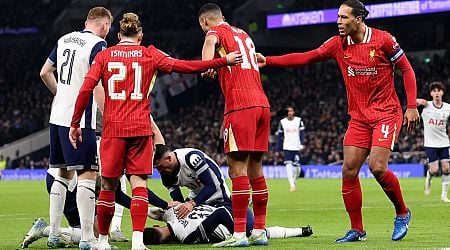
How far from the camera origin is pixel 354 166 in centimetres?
1027

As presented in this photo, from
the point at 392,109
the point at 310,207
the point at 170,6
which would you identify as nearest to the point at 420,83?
the point at 170,6

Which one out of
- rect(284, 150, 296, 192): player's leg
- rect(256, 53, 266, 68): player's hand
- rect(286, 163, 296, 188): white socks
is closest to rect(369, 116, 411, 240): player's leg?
rect(256, 53, 266, 68): player's hand

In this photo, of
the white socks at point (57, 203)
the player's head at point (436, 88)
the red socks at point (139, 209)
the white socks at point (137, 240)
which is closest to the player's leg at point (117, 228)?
the white socks at point (57, 203)

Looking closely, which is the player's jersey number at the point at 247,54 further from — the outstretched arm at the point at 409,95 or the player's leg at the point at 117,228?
the player's leg at the point at 117,228

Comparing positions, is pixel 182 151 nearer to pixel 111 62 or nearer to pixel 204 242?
pixel 204 242

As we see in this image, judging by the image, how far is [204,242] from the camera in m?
10.4

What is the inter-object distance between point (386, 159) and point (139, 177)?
280cm

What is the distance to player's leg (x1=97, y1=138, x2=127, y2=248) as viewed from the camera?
909 centimetres

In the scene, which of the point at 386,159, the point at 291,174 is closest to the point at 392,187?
the point at 386,159

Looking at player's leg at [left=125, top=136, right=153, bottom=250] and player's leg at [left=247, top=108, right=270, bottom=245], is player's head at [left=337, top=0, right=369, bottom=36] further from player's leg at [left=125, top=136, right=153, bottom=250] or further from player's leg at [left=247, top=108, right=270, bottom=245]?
player's leg at [left=125, top=136, right=153, bottom=250]

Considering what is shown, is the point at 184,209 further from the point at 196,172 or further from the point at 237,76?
the point at 237,76

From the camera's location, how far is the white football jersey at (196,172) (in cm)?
1063

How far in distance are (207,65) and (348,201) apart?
2.39 m

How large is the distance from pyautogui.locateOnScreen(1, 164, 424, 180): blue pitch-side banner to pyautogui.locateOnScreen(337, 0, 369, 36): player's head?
27493mm
